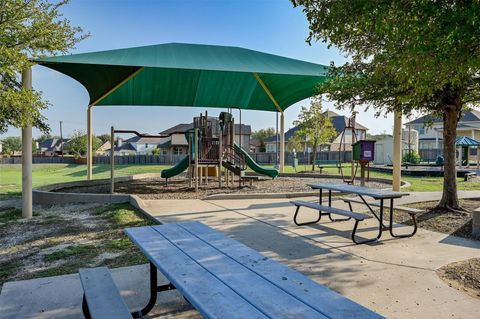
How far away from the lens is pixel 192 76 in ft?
45.4

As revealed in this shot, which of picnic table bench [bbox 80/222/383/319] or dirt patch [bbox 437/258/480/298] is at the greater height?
picnic table bench [bbox 80/222/383/319]

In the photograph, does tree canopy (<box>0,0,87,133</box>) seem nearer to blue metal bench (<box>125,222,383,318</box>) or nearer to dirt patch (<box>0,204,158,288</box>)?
dirt patch (<box>0,204,158,288</box>)

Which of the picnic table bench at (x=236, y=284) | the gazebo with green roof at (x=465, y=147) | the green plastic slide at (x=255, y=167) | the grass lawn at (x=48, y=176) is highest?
the gazebo with green roof at (x=465, y=147)

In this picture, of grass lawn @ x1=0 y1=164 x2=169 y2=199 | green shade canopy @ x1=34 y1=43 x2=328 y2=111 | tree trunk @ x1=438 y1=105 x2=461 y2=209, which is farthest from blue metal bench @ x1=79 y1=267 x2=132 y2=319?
grass lawn @ x1=0 y1=164 x2=169 y2=199

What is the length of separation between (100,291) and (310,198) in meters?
7.75

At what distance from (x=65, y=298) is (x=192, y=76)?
37.6 ft

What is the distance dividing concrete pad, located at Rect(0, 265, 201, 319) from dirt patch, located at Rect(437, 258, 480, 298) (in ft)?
8.45

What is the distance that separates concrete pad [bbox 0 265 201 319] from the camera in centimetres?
295

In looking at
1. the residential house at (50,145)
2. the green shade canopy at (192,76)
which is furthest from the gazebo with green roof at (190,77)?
the residential house at (50,145)

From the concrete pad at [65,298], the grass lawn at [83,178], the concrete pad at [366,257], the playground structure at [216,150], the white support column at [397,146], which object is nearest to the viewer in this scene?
the concrete pad at [65,298]

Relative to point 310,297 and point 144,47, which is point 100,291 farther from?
point 144,47

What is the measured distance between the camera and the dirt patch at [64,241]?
14.0 ft

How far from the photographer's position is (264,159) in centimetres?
4253

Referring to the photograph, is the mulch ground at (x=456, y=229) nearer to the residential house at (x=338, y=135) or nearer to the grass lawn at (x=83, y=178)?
the grass lawn at (x=83, y=178)
